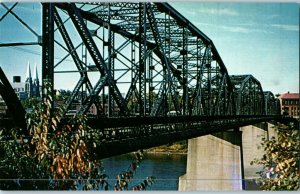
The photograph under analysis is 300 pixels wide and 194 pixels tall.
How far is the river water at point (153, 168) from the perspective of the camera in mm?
6898

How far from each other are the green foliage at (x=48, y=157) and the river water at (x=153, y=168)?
1.08 metres

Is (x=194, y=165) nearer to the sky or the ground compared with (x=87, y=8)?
nearer to the ground

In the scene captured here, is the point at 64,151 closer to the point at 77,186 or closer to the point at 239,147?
the point at 77,186

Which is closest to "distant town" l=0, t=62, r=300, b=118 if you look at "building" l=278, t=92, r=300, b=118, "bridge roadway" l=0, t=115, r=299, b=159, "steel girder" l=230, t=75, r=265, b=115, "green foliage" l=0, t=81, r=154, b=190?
"building" l=278, t=92, r=300, b=118

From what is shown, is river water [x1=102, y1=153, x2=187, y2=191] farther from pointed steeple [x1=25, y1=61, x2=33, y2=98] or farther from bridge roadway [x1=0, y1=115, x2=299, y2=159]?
pointed steeple [x1=25, y1=61, x2=33, y2=98]

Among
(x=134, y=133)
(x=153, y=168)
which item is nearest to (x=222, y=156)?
(x=153, y=168)

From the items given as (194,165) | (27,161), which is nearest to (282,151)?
(27,161)

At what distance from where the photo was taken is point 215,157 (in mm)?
15859

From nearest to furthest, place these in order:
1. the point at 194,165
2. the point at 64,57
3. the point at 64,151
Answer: the point at 64,151
the point at 64,57
the point at 194,165

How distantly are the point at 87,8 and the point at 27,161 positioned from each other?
516cm

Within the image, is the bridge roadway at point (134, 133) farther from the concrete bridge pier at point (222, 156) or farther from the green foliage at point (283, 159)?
the green foliage at point (283, 159)

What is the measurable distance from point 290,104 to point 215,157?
8.63m

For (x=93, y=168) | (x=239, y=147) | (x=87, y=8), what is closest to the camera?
(x=93, y=168)

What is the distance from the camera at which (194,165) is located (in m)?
12.6
